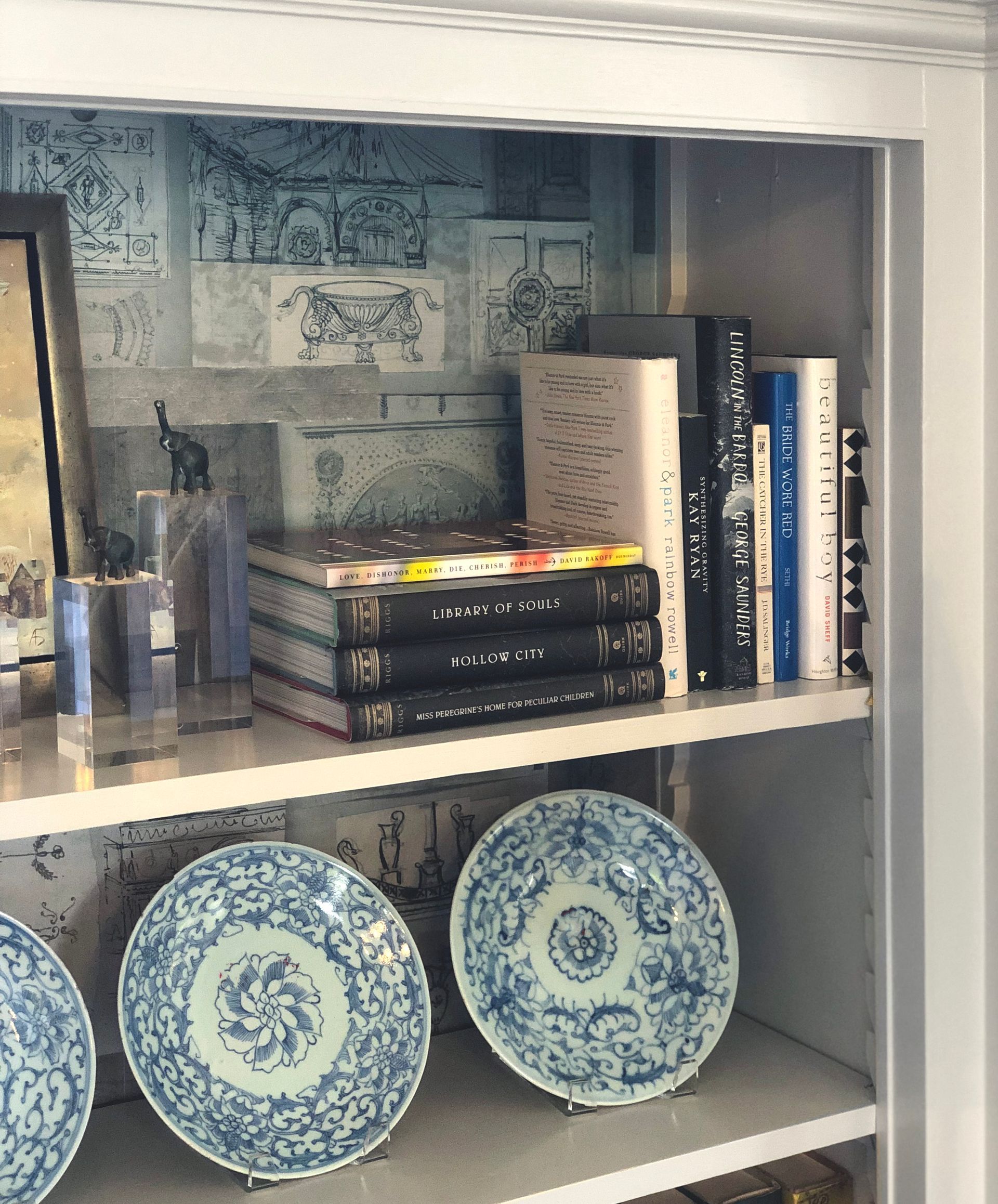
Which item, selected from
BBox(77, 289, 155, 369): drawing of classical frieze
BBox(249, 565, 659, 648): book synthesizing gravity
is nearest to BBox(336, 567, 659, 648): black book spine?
BBox(249, 565, 659, 648): book synthesizing gravity

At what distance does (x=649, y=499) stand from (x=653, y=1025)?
1.50 ft

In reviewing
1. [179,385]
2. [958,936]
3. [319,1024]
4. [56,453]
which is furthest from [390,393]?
[958,936]

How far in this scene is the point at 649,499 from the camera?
103 cm

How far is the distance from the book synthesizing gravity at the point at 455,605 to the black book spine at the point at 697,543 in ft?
0.16

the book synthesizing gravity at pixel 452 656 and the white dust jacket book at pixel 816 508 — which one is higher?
the white dust jacket book at pixel 816 508

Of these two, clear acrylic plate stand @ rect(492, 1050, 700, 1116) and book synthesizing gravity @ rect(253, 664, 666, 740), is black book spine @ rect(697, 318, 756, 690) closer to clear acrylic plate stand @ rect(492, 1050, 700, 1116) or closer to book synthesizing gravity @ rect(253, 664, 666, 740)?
book synthesizing gravity @ rect(253, 664, 666, 740)

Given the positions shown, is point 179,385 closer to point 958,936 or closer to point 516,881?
point 516,881

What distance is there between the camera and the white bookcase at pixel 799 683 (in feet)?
2.61

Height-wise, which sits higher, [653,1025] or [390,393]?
[390,393]

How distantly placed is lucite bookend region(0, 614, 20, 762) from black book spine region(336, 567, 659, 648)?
8.4 inches

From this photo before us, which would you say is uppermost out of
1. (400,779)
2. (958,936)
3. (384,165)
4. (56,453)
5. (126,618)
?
(384,165)

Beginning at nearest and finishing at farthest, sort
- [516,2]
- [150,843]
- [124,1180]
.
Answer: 1. [516,2]
2. [124,1180]
3. [150,843]

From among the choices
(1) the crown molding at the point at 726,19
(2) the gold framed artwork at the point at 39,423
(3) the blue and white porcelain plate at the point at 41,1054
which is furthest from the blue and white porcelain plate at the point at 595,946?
(1) the crown molding at the point at 726,19

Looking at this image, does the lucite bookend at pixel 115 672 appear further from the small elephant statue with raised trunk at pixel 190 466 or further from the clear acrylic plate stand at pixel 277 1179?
the clear acrylic plate stand at pixel 277 1179
